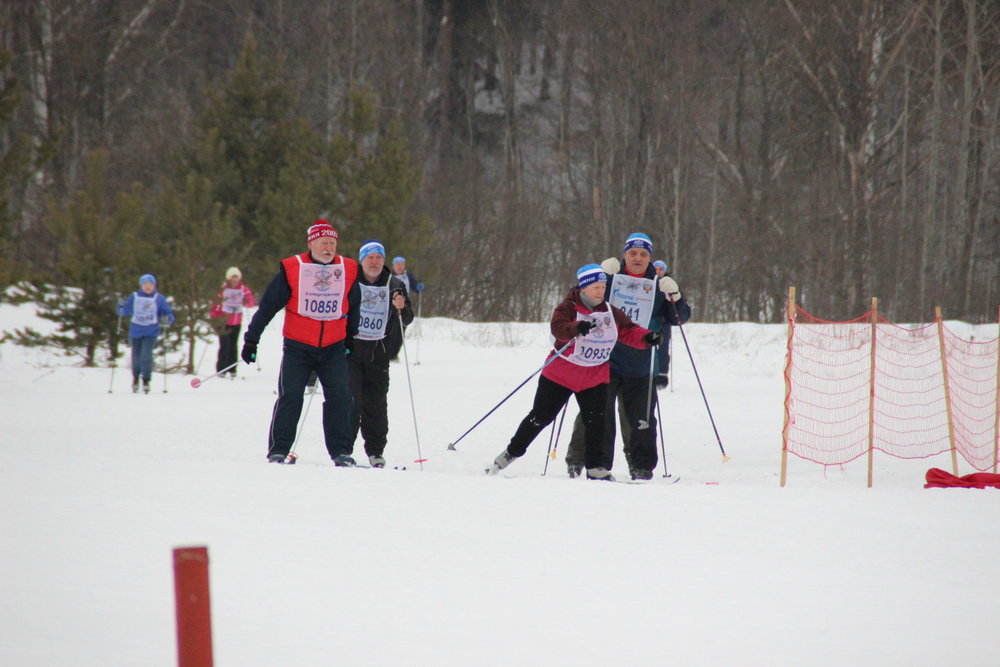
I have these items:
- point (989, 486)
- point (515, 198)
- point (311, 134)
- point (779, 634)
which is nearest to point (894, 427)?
point (989, 486)

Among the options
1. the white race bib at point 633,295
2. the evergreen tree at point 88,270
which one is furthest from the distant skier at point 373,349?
the evergreen tree at point 88,270

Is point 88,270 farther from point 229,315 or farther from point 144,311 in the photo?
point 144,311

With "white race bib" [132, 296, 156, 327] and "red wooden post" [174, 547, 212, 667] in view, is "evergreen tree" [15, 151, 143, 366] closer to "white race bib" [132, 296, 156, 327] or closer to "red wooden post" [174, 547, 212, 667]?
"white race bib" [132, 296, 156, 327]

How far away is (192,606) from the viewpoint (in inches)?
87.4

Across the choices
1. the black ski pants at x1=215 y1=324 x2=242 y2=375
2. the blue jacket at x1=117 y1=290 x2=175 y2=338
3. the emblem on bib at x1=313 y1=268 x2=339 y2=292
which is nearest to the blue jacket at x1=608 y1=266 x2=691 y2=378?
the emblem on bib at x1=313 y1=268 x2=339 y2=292

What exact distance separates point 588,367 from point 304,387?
6.50 feet

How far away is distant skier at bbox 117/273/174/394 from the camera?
14023mm

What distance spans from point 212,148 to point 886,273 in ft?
57.8

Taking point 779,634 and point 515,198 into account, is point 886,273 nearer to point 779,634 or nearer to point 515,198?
point 515,198

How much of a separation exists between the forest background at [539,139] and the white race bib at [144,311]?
292 cm

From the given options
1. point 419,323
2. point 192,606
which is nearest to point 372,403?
point 192,606

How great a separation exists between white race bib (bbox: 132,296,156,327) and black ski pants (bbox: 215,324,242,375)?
2187 millimetres

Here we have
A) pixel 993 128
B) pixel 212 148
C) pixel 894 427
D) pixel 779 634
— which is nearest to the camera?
pixel 779 634

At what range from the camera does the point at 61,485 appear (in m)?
5.54
